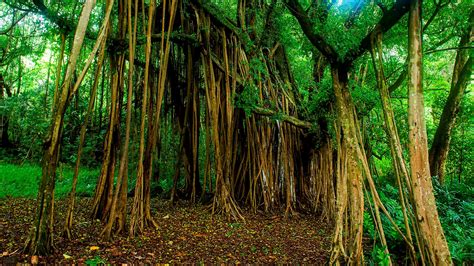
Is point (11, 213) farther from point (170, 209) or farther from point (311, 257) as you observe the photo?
point (311, 257)

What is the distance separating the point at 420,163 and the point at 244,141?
2.86 meters

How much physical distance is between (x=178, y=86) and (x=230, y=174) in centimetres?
142

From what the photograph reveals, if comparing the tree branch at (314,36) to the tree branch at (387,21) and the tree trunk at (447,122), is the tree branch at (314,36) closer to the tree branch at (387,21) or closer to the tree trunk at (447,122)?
the tree branch at (387,21)

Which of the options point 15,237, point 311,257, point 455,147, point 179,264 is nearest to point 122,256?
point 179,264

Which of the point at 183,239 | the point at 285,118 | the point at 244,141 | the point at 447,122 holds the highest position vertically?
the point at 447,122

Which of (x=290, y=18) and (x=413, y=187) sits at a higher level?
(x=290, y=18)

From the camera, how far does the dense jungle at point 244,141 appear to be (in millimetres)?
2357

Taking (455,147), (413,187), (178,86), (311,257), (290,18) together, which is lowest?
(311,257)

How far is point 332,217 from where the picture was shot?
4746 mm

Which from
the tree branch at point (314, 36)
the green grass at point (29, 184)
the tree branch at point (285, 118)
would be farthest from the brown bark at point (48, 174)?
the green grass at point (29, 184)

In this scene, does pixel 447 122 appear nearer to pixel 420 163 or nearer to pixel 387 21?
pixel 387 21

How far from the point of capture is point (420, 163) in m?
2.21

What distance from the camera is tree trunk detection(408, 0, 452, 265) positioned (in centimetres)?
216

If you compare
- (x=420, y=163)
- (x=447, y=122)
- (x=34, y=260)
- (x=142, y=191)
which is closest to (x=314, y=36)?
(x=420, y=163)
